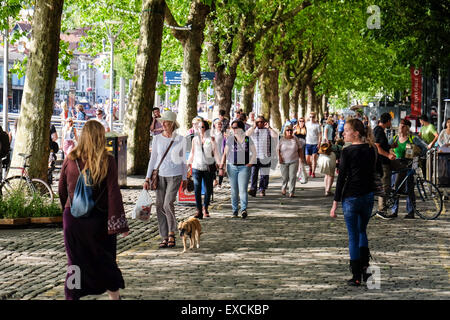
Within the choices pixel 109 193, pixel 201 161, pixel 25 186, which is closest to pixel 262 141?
pixel 201 161

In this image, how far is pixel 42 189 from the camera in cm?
1576

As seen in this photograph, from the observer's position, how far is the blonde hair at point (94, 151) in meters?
7.16

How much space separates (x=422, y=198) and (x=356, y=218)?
716 cm

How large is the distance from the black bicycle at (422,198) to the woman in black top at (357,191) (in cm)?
614

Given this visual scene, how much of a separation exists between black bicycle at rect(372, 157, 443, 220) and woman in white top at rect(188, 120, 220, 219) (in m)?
2.93

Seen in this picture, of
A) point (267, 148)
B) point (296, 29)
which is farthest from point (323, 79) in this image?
point (267, 148)

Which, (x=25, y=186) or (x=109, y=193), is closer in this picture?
(x=109, y=193)

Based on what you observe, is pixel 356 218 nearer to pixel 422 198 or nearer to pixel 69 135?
pixel 422 198

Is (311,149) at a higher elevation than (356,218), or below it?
higher

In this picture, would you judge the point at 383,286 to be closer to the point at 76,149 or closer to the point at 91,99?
the point at 76,149

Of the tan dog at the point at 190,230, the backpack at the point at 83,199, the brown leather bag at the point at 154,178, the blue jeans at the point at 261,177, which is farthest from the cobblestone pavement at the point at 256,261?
the blue jeans at the point at 261,177

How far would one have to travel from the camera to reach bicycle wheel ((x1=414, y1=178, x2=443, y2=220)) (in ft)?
51.1

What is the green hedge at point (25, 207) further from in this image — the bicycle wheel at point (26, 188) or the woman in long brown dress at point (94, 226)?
the woman in long brown dress at point (94, 226)

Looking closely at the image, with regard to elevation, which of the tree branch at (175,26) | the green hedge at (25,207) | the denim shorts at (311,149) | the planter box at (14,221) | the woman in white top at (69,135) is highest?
the tree branch at (175,26)
